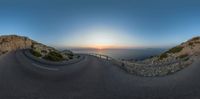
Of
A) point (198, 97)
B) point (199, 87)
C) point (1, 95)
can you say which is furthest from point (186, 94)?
point (1, 95)

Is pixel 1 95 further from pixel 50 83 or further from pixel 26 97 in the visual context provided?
pixel 50 83

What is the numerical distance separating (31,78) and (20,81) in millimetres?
2126

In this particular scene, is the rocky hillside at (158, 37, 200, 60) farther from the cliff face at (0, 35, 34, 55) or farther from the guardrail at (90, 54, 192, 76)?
the cliff face at (0, 35, 34, 55)

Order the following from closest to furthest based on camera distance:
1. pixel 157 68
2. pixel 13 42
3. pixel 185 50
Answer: pixel 157 68
pixel 185 50
pixel 13 42

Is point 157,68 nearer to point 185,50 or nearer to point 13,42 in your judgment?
point 185,50

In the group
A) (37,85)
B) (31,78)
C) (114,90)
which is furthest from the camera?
(31,78)

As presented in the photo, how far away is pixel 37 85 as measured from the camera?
2031 centimetres

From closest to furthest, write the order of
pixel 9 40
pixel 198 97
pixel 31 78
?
pixel 198 97 → pixel 31 78 → pixel 9 40

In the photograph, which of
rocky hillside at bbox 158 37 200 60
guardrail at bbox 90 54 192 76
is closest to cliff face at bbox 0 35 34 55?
rocky hillside at bbox 158 37 200 60

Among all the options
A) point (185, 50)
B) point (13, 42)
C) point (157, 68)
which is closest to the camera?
point (157, 68)

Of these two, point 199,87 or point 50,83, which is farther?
point 50,83

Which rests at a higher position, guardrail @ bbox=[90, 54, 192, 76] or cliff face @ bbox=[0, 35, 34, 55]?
cliff face @ bbox=[0, 35, 34, 55]

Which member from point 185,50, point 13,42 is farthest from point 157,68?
point 13,42

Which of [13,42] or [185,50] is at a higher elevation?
[13,42]
